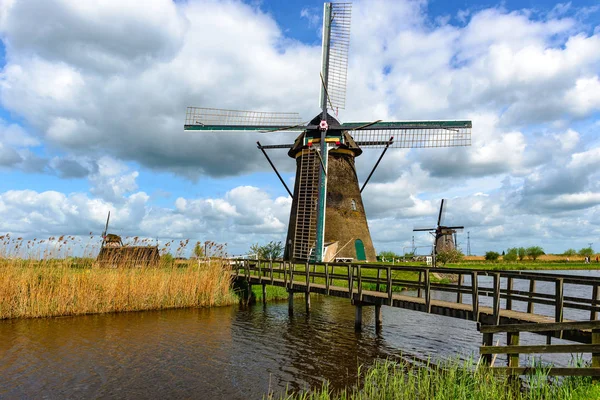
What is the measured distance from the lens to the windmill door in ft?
79.7

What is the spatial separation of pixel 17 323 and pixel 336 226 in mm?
15816

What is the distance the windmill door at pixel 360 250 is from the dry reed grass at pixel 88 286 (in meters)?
9.93

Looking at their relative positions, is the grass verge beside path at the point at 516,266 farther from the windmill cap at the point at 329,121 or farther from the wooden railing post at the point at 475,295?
the wooden railing post at the point at 475,295

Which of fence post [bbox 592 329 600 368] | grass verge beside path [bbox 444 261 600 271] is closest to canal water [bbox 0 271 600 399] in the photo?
fence post [bbox 592 329 600 368]

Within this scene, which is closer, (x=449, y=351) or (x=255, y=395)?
(x=255, y=395)

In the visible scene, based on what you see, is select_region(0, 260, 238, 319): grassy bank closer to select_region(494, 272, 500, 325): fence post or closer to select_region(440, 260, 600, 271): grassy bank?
select_region(494, 272, 500, 325): fence post

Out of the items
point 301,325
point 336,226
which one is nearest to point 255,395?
point 301,325

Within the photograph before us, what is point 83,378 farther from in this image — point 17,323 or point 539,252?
point 539,252

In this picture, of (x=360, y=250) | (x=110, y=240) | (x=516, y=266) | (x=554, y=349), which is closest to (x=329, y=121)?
(x=360, y=250)

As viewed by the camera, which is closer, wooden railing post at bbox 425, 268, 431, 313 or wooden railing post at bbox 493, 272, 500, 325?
wooden railing post at bbox 493, 272, 500, 325

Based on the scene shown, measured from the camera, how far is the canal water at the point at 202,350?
7578mm

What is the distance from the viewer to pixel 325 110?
24594 mm

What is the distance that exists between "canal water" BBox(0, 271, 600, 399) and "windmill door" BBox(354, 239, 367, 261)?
29.4 ft

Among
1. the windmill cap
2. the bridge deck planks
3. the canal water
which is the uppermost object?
the windmill cap
